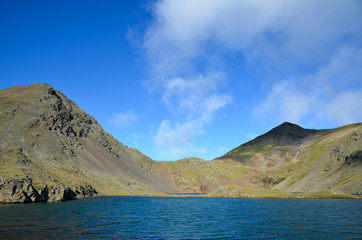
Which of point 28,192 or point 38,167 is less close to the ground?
point 38,167

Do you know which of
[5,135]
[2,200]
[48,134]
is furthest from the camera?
[48,134]

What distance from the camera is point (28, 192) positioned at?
100125 millimetres

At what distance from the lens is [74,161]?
188m

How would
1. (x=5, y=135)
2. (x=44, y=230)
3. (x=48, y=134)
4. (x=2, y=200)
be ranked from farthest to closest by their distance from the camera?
1. (x=48, y=134)
2. (x=5, y=135)
3. (x=2, y=200)
4. (x=44, y=230)

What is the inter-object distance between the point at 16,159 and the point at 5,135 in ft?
135

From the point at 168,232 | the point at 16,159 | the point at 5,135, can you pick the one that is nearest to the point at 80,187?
the point at 16,159

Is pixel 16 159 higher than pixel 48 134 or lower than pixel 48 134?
lower

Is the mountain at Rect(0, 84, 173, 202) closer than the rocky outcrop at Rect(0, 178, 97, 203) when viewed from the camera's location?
No

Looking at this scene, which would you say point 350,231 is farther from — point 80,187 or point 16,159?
point 16,159

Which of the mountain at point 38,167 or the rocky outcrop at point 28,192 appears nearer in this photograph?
the rocky outcrop at point 28,192

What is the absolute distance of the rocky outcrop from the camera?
93875 mm

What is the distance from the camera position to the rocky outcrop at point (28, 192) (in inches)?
3696

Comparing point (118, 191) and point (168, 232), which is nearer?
point (168, 232)

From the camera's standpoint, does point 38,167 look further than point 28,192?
Yes
